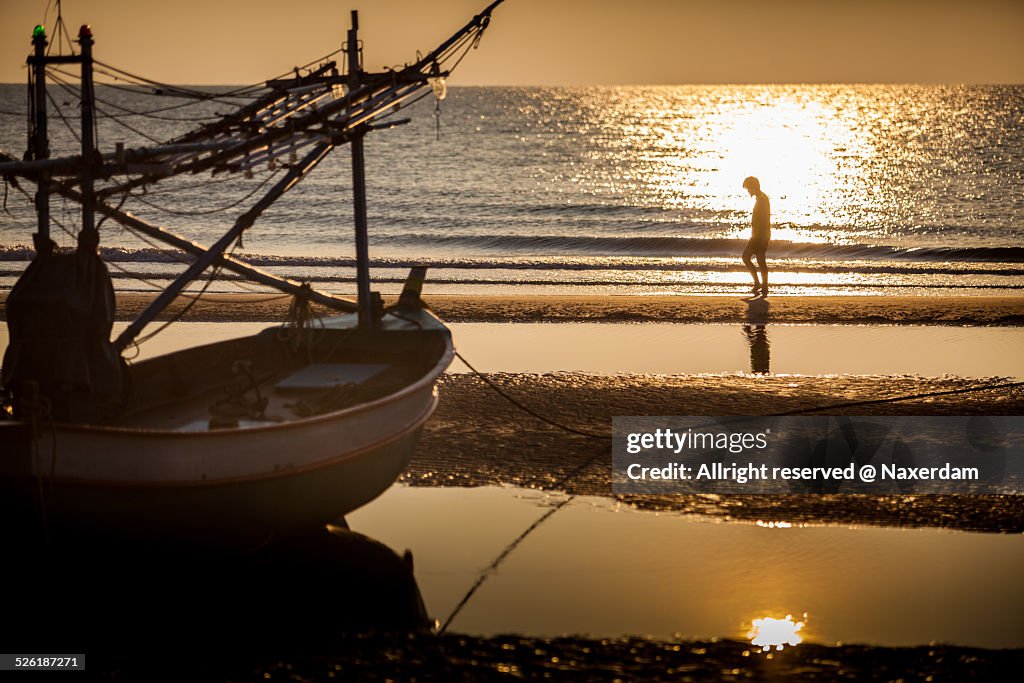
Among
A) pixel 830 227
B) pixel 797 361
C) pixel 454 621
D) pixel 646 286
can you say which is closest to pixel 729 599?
pixel 454 621

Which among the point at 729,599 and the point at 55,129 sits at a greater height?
the point at 55,129

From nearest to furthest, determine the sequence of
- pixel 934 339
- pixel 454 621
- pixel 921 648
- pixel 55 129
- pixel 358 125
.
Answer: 1. pixel 921 648
2. pixel 454 621
3. pixel 358 125
4. pixel 934 339
5. pixel 55 129

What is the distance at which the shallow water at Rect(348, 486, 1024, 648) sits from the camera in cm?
902

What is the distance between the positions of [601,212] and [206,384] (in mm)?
42909

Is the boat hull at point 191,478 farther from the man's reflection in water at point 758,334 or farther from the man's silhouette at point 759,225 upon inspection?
the man's silhouette at point 759,225

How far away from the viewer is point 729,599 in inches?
375

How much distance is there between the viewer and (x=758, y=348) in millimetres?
20078

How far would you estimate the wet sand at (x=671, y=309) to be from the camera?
23422 mm

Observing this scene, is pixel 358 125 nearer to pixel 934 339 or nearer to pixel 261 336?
pixel 261 336

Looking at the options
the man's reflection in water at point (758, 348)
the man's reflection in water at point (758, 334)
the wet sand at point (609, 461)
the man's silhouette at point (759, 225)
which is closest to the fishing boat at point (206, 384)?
the wet sand at point (609, 461)

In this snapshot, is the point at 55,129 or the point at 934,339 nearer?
the point at 934,339

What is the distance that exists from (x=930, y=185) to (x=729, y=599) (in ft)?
212

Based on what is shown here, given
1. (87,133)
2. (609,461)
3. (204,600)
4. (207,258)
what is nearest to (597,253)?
(609,461)

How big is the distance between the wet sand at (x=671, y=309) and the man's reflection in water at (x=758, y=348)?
1079 mm
